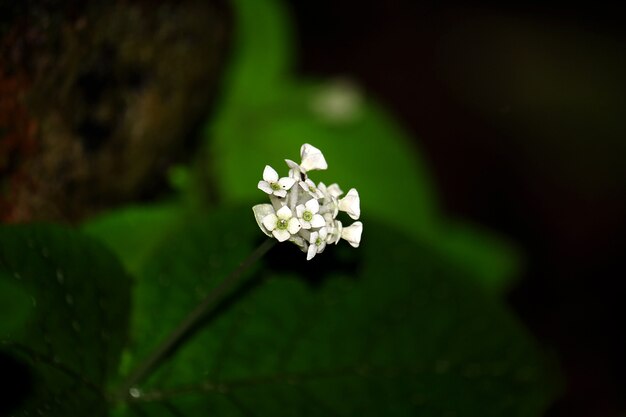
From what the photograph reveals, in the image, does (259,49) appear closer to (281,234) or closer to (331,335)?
(331,335)

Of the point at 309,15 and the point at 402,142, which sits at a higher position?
the point at 309,15

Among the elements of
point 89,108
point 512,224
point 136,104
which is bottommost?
point 89,108

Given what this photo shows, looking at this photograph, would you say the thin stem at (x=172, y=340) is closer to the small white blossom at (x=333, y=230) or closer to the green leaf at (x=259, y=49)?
the small white blossom at (x=333, y=230)

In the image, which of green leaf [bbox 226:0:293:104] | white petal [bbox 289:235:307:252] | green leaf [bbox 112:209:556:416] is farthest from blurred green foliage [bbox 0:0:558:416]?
green leaf [bbox 226:0:293:104]

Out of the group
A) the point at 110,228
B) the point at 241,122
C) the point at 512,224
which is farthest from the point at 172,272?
the point at 512,224

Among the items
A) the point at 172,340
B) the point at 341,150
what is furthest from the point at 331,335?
the point at 341,150

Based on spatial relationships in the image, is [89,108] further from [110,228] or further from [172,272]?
[172,272]
